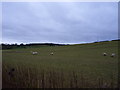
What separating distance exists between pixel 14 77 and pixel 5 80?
0.97 ft

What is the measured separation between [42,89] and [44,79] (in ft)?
0.61

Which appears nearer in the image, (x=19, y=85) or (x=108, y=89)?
(x=108, y=89)

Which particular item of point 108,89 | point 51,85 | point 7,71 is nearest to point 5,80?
point 7,71

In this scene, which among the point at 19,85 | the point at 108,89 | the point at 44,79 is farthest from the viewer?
the point at 19,85

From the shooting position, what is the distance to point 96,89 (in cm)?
201

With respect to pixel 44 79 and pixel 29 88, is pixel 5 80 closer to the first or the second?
pixel 29 88

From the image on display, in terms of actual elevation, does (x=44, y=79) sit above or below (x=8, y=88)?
above

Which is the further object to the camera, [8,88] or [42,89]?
[8,88]

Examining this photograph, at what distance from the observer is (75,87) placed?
2072mm

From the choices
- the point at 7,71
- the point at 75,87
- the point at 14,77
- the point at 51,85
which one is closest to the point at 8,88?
the point at 14,77

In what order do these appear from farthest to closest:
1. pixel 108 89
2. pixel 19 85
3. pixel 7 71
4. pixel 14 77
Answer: pixel 7 71 < pixel 14 77 < pixel 19 85 < pixel 108 89

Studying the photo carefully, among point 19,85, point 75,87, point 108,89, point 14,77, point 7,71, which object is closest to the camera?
point 108,89

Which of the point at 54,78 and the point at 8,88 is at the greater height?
the point at 54,78

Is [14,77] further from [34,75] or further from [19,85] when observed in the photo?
[34,75]
